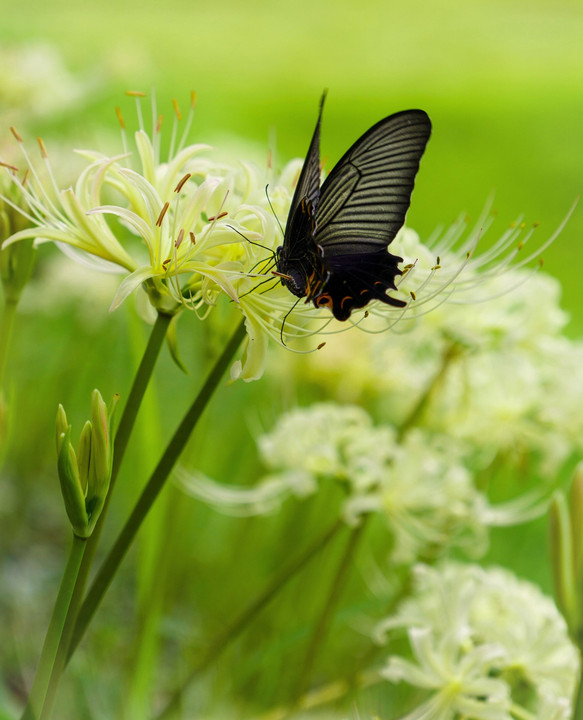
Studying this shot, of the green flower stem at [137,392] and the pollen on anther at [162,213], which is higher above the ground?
the pollen on anther at [162,213]

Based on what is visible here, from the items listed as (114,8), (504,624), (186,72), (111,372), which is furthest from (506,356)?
(114,8)

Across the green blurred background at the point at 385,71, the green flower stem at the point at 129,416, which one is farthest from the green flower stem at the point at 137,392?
the green blurred background at the point at 385,71

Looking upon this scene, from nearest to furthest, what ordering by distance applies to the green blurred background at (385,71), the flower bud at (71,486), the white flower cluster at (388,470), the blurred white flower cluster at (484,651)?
the flower bud at (71,486) < the blurred white flower cluster at (484,651) < the white flower cluster at (388,470) < the green blurred background at (385,71)

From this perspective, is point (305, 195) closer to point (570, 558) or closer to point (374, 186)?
point (374, 186)

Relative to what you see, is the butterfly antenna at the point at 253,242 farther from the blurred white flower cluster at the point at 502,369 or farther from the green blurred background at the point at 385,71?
the green blurred background at the point at 385,71

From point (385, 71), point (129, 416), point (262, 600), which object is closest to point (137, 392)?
point (129, 416)
